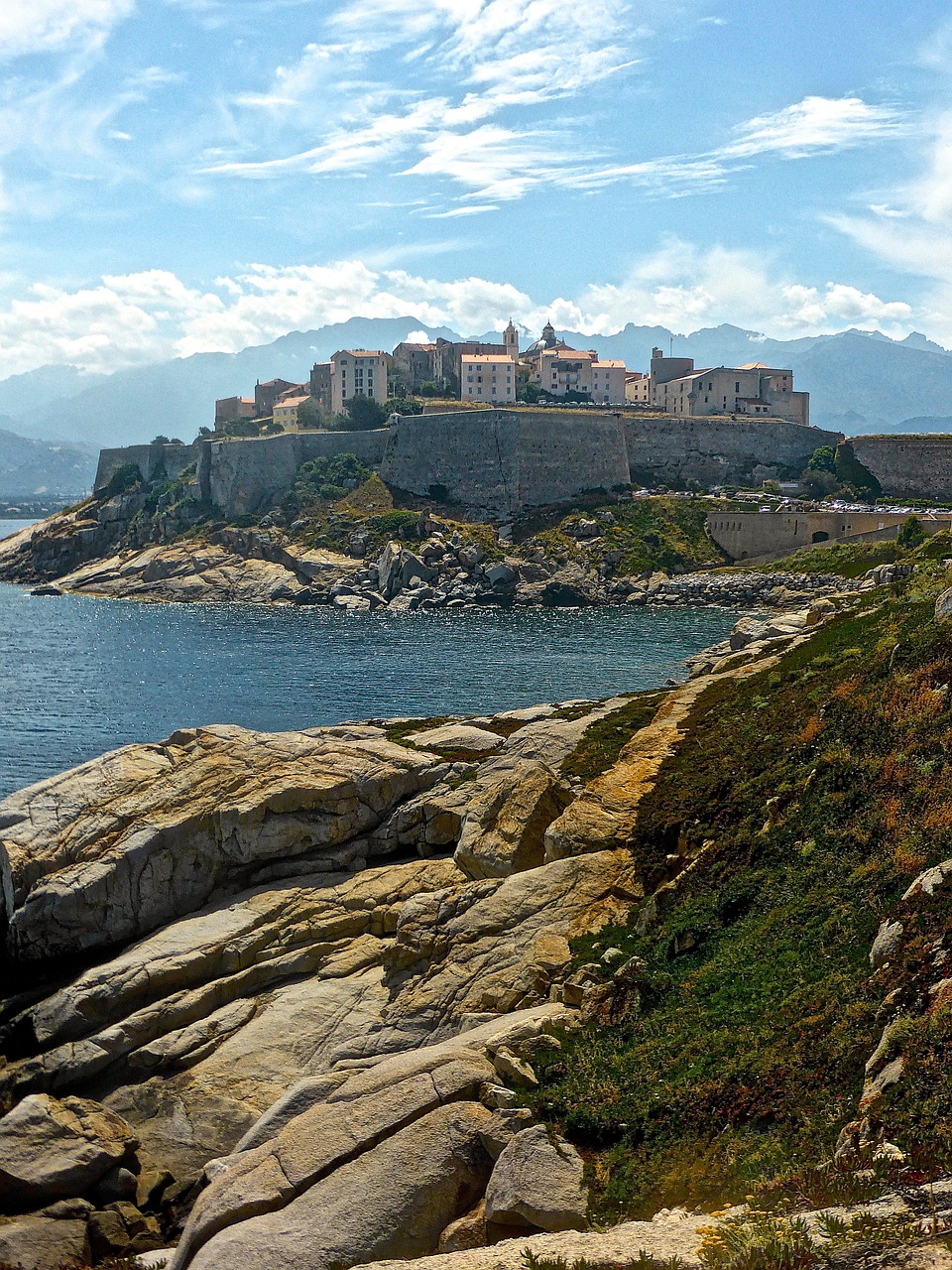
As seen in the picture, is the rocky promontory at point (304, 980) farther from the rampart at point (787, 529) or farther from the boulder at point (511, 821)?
the rampart at point (787, 529)

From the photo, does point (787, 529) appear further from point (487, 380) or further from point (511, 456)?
point (487, 380)

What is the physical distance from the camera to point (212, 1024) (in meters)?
19.9

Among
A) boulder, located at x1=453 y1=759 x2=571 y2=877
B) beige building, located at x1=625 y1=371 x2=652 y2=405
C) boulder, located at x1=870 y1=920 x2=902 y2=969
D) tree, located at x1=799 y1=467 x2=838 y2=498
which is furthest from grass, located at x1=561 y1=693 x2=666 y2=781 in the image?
beige building, located at x1=625 y1=371 x2=652 y2=405

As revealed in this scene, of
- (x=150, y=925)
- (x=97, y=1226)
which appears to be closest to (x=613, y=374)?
(x=150, y=925)

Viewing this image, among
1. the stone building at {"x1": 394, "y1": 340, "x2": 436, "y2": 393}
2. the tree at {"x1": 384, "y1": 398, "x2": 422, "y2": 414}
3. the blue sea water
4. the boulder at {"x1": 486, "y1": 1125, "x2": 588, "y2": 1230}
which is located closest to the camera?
the boulder at {"x1": 486, "y1": 1125, "x2": 588, "y2": 1230}

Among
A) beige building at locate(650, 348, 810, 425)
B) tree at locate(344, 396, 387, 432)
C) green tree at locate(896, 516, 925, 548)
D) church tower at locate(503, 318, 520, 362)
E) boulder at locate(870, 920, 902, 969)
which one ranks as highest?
church tower at locate(503, 318, 520, 362)

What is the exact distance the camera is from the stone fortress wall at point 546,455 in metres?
104

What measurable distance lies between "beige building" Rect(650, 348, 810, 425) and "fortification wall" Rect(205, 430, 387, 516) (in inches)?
1309

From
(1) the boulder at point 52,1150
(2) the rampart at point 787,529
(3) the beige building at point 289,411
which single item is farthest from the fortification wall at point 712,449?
(1) the boulder at point 52,1150

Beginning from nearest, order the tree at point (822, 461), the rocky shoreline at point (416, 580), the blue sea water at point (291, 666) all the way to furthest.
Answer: the blue sea water at point (291, 666)
the rocky shoreline at point (416, 580)
the tree at point (822, 461)

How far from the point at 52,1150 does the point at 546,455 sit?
301ft

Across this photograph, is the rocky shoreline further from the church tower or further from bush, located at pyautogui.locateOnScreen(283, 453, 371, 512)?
the church tower

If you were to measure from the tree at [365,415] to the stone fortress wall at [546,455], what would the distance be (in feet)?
15.7

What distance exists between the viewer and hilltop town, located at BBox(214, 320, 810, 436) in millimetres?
119000
